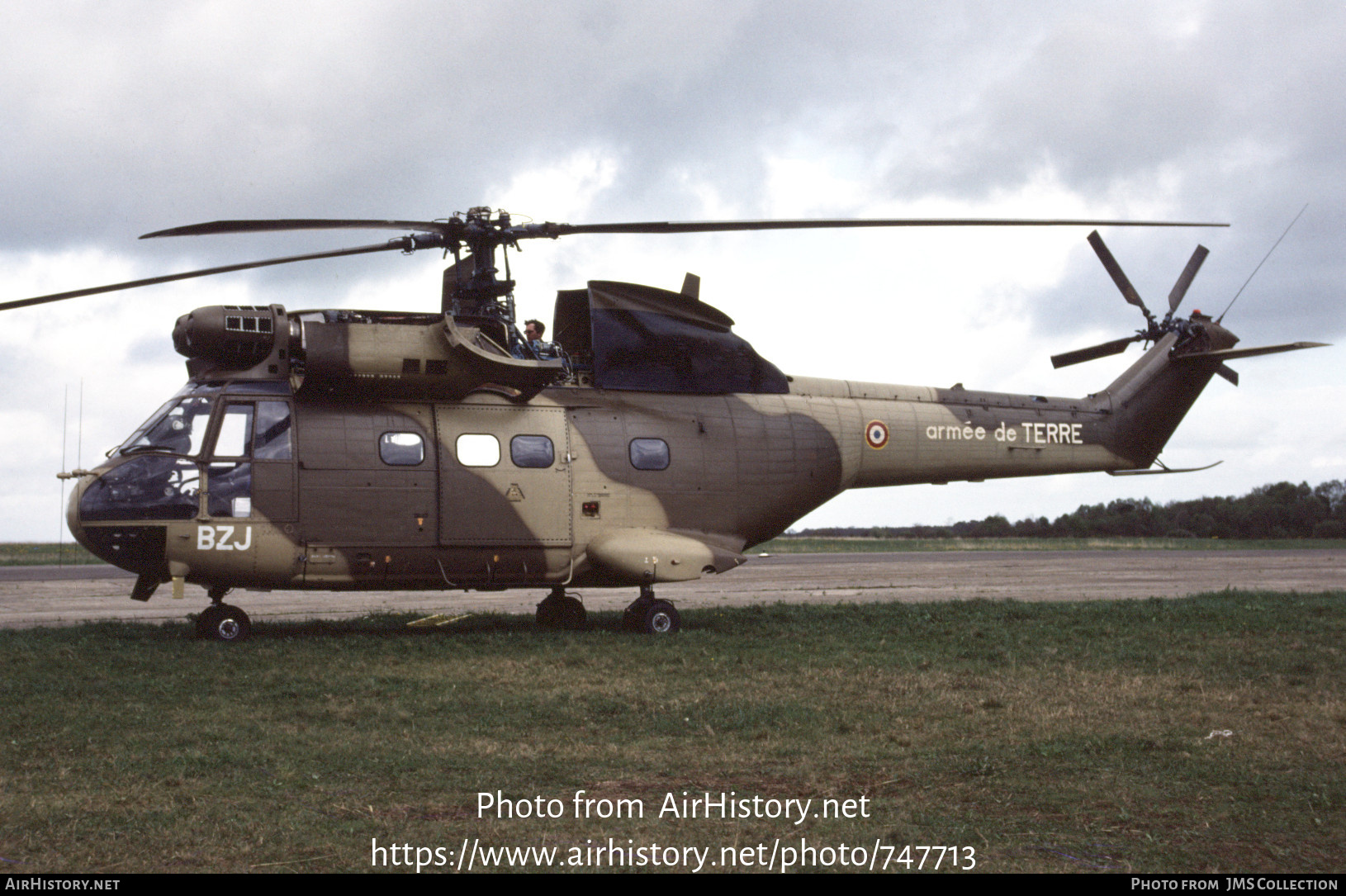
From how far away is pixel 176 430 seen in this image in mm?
15023

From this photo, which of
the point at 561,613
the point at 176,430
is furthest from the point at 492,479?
the point at 176,430

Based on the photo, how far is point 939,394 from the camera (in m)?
20.2

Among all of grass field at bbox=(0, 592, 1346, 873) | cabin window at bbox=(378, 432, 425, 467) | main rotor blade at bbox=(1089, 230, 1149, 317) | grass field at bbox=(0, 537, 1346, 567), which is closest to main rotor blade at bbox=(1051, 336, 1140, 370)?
main rotor blade at bbox=(1089, 230, 1149, 317)

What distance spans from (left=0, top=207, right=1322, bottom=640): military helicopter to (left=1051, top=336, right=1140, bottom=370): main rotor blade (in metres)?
3.57

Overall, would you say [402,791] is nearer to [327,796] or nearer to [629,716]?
[327,796]

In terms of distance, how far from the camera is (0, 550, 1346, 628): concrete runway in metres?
21.5

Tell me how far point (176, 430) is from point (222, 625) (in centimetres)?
269

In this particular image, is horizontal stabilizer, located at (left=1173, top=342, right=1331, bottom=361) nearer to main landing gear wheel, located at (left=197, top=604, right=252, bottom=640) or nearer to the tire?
the tire

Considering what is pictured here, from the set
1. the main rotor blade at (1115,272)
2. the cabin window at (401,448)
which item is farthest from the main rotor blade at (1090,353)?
Answer: the cabin window at (401,448)

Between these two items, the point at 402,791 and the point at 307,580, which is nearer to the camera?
the point at 402,791

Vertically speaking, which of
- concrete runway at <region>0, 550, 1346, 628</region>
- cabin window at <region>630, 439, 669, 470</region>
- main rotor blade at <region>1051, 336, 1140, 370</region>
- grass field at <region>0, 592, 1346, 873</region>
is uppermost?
main rotor blade at <region>1051, 336, 1140, 370</region>

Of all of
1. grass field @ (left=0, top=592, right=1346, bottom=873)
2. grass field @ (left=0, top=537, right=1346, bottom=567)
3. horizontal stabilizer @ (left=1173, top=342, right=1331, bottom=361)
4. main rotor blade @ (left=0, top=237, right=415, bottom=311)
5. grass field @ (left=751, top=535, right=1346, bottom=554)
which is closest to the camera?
grass field @ (left=0, top=592, right=1346, bottom=873)
